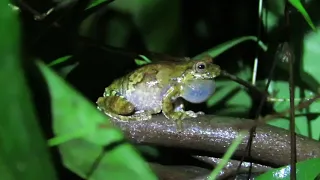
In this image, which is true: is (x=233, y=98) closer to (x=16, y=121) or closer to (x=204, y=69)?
(x=204, y=69)

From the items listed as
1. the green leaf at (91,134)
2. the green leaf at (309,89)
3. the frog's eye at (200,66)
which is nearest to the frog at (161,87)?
the frog's eye at (200,66)

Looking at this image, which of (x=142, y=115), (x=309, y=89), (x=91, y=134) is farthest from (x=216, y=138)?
(x=91, y=134)

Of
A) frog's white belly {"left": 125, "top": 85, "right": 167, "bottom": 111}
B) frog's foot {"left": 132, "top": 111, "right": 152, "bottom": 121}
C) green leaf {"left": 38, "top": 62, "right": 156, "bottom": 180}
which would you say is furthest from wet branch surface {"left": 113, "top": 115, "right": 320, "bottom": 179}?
green leaf {"left": 38, "top": 62, "right": 156, "bottom": 180}

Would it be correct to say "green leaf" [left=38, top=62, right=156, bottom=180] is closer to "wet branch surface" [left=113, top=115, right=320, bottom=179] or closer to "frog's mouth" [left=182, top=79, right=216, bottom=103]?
"wet branch surface" [left=113, top=115, right=320, bottom=179]

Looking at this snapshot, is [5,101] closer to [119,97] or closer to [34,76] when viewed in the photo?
[34,76]

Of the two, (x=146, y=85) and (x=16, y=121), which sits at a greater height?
(x=16, y=121)

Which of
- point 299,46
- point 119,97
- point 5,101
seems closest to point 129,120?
point 119,97

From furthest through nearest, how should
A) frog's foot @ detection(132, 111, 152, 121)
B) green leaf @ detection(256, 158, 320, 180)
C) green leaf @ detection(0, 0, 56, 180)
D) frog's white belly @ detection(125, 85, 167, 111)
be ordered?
frog's white belly @ detection(125, 85, 167, 111) → frog's foot @ detection(132, 111, 152, 121) → green leaf @ detection(256, 158, 320, 180) → green leaf @ detection(0, 0, 56, 180)
